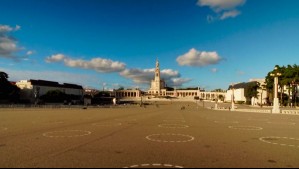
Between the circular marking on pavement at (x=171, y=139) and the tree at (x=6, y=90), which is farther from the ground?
the tree at (x=6, y=90)

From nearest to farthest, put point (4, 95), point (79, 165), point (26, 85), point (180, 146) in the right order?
point (79, 165) < point (180, 146) < point (4, 95) < point (26, 85)

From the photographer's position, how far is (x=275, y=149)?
13602 mm

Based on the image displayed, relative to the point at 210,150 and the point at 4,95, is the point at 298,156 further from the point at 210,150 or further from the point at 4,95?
the point at 4,95

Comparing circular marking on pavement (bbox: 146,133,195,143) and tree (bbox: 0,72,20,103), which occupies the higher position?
tree (bbox: 0,72,20,103)

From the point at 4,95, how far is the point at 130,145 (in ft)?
422

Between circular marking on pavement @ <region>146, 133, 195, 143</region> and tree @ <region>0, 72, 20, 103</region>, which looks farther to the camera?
tree @ <region>0, 72, 20, 103</region>

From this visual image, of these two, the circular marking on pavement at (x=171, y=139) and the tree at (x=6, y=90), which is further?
the tree at (x=6, y=90)

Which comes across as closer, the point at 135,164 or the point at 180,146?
the point at 135,164

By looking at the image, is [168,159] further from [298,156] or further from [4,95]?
[4,95]

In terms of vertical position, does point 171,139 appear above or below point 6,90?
below

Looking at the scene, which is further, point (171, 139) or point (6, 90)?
point (6, 90)

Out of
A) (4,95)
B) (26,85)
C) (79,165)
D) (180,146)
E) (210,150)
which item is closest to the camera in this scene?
(79,165)

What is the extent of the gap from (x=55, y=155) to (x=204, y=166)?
5.85 meters

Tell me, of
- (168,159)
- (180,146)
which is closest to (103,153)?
(168,159)
